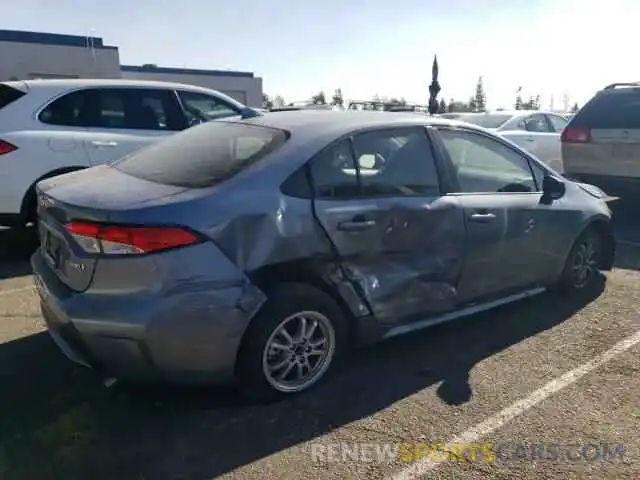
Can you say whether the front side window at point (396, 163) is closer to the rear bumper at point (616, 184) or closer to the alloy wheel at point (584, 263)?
the alloy wheel at point (584, 263)

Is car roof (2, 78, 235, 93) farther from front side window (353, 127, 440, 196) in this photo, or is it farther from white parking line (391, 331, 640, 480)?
white parking line (391, 331, 640, 480)

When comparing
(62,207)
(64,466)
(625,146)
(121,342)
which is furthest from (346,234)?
(625,146)

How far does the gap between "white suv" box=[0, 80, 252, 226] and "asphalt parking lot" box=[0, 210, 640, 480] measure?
1.91m

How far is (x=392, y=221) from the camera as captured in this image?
317 cm

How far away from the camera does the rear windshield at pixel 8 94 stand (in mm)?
5209

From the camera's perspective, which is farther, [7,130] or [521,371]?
[7,130]

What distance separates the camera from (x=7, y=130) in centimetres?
510

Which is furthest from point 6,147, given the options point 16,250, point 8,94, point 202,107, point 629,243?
point 629,243

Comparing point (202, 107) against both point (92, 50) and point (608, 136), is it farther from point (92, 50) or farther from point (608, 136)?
point (92, 50)

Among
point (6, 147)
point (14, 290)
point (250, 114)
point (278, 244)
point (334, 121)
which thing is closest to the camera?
point (278, 244)

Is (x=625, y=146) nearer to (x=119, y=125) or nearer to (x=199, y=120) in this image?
(x=199, y=120)

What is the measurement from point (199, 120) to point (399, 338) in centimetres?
390

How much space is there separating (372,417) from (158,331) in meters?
1.18

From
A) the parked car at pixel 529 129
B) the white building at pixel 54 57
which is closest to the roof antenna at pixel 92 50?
the white building at pixel 54 57
